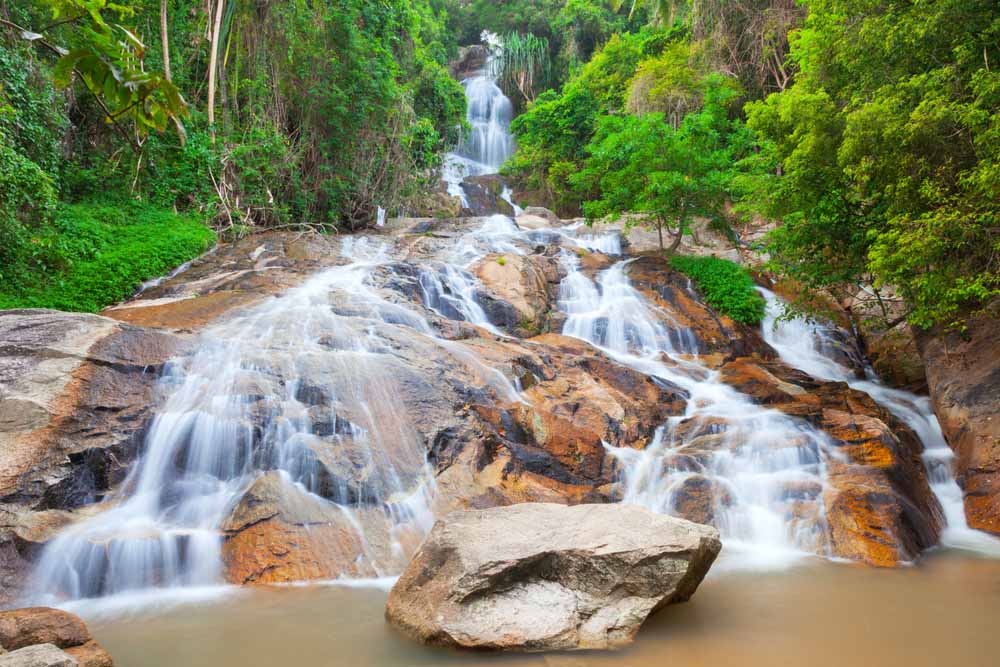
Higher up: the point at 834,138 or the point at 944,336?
the point at 834,138

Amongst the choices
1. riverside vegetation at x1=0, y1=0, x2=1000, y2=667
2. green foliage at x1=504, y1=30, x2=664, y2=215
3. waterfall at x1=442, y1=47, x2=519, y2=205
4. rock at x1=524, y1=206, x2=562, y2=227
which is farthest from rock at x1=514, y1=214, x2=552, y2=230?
waterfall at x1=442, y1=47, x2=519, y2=205

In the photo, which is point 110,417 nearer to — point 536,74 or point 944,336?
point 944,336

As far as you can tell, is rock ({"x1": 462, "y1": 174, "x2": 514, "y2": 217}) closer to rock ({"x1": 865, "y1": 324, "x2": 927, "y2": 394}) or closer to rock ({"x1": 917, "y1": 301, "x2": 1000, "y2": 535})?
rock ({"x1": 865, "y1": 324, "x2": 927, "y2": 394})

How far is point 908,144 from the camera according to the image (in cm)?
706

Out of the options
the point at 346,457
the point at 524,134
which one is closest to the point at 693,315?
the point at 346,457

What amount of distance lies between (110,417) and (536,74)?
2908 cm

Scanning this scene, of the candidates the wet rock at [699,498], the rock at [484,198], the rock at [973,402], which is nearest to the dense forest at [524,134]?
the rock at [973,402]

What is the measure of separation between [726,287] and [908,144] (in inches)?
268

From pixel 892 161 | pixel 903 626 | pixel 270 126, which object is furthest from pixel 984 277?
pixel 270 126

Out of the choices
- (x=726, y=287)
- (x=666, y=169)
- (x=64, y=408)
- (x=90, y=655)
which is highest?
(x=666, y=169)

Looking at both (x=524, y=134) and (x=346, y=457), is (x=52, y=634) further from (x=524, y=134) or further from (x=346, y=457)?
(x=524, y=134)

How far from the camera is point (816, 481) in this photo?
22.5 ft

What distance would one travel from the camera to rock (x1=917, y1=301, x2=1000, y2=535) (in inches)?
286

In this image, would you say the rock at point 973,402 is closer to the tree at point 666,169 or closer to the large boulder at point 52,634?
the tree at point 666,169
